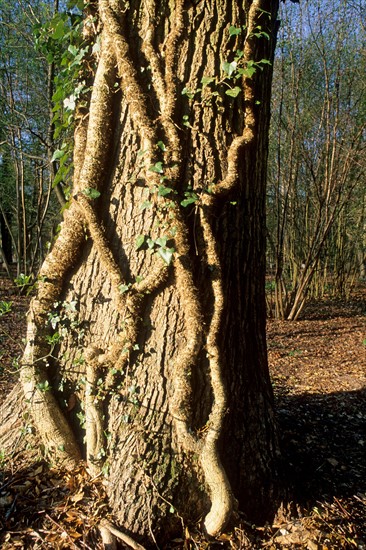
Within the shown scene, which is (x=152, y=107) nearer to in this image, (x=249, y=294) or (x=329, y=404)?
(x=249, y=294)

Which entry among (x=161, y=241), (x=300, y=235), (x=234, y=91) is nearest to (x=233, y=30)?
(x=234, y=91)

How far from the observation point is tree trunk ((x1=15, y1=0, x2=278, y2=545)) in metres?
1.70

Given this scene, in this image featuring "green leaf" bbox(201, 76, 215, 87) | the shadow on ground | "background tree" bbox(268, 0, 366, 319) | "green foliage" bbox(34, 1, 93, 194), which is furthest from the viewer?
"background tree" bbox(268, 0, 366, 319)

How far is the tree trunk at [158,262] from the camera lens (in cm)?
170

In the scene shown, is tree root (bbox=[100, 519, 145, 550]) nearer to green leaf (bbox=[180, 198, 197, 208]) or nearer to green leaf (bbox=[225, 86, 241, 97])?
green leaf (bbox=[180, 198, 197, 208])

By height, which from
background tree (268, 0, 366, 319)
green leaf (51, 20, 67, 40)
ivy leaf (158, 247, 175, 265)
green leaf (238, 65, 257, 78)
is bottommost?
ivy leaf (158, 247, 175, 265)

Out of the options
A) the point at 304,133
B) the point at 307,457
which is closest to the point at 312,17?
the point at 304,133

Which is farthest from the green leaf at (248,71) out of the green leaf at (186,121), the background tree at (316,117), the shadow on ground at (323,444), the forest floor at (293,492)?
the background tree at (316,117)

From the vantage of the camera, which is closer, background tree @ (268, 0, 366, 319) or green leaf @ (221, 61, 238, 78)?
green leaf @ (221, 61, 238, 78)

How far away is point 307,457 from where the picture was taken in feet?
7.91

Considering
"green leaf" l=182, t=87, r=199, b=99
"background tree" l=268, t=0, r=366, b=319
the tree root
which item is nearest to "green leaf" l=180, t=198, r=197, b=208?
"green leaf" l=182, t=87, r=199, b=99

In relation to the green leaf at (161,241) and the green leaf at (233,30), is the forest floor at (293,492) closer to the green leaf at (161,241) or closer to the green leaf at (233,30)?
the green leaf at (161,241)

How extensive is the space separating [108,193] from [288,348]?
16.6ft

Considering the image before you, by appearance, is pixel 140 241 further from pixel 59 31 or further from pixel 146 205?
pixel 59 31
